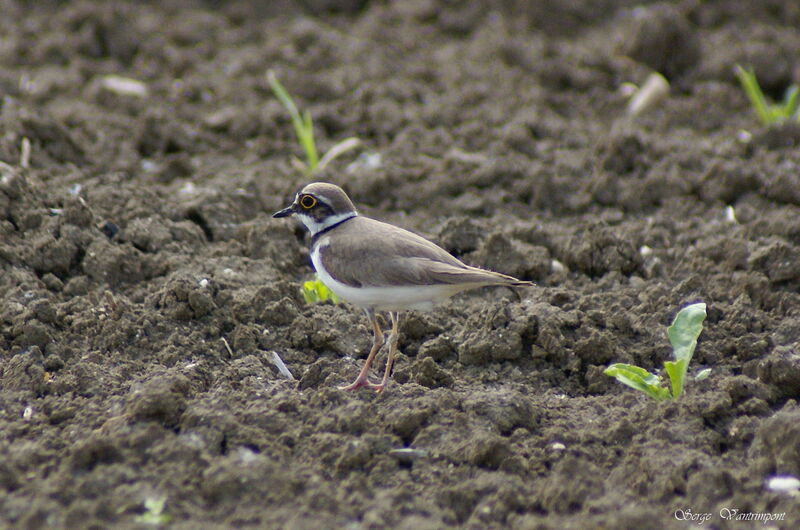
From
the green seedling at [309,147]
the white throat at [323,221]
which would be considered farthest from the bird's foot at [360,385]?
the green seedling at [309,147]

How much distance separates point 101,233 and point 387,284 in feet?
8.14

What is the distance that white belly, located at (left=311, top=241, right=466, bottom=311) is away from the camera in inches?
194

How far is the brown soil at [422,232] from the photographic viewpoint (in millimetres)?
4117

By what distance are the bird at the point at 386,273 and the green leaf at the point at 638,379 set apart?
2.12 ft

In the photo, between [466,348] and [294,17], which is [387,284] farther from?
[294,17]

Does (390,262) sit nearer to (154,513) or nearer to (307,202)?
(307,202)

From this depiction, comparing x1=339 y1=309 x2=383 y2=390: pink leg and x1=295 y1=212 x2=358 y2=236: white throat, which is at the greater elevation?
x1=295 y1=212 x2=358 y2=236: white throat

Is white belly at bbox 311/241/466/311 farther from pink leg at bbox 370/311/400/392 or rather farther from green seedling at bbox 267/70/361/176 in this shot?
green seedling at bbox 267/70/361/176

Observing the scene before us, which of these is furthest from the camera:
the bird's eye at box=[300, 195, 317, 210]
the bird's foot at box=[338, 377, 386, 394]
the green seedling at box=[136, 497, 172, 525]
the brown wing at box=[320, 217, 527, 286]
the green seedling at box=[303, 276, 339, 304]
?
the green seedling at box=[303, 276, 339, 304]

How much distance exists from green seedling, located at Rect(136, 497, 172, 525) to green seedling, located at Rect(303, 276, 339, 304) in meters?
2.21

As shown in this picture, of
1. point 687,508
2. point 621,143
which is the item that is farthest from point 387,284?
point 621,143

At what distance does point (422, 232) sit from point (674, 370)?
271 centimetres

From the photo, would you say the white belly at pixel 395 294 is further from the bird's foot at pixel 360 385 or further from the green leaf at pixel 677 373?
the green leaf at pixel 677 373

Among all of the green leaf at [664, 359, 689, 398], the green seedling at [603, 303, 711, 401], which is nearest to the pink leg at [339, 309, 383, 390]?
the green seedling at [603, 303, 711, 401]
